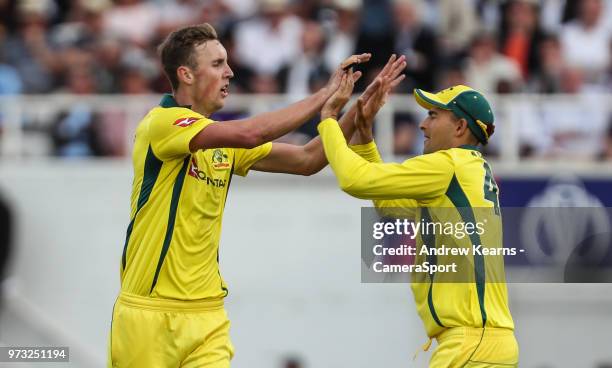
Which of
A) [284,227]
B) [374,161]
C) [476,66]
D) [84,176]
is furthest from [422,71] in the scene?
[374,161]

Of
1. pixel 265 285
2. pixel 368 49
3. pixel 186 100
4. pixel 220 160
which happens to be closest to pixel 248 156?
pixel 220 160

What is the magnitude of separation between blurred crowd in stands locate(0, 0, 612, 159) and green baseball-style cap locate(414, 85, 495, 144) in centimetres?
668

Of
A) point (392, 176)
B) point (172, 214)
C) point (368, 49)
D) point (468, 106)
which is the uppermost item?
point (368, 49)

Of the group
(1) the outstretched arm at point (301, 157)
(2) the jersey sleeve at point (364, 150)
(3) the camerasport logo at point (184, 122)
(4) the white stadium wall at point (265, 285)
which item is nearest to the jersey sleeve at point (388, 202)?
(2) the jersey sleeve at point (364, 150)

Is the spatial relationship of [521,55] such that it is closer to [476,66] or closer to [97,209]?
[476,66]

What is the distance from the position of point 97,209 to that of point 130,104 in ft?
4.88

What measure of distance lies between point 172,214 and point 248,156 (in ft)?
2.57

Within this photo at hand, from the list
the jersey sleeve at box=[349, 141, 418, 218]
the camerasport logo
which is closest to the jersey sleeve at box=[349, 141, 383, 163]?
the jersey sleeve at box=[349, 141, 418, 218]

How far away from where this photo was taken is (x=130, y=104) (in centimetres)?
1538

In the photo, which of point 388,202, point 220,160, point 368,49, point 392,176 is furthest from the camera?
point 368,49

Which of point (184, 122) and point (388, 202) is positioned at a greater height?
point (184, 122)

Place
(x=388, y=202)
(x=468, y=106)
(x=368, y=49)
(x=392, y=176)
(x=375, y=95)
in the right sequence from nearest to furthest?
(x=392, y=176)
(x=468, y=106)
(x=375, y=95)
(x=388, y=202)
(x=368, y=49)

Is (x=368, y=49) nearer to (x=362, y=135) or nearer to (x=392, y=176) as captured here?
(x=362, y=135)

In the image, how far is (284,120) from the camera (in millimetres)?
7996
